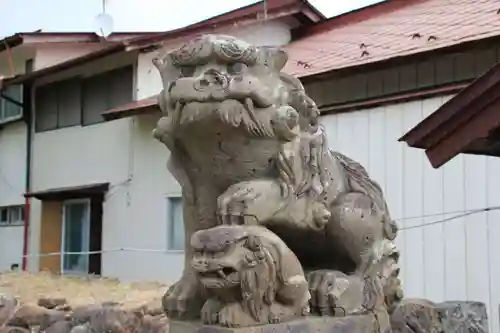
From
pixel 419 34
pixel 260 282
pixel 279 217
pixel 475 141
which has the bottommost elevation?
pixel 260 282

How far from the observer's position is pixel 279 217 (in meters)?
2.79

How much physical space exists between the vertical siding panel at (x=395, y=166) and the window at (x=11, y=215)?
31.1ft

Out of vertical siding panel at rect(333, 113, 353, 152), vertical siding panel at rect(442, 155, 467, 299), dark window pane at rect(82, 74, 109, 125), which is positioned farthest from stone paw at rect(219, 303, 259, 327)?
dark window pane at rect(82, 74, 109, 125)

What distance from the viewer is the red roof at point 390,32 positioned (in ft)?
24.5

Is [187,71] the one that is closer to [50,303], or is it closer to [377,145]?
[50,303]

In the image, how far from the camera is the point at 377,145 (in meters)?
7.31

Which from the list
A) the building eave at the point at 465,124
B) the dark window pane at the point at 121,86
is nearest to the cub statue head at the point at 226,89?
the building eave at the point at 465,124

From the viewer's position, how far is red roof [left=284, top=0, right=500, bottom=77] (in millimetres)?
7480

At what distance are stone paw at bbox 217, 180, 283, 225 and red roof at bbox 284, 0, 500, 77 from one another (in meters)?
4.52

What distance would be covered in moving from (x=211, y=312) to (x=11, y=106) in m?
13.3

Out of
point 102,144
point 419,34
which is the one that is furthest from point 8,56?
point 419,34

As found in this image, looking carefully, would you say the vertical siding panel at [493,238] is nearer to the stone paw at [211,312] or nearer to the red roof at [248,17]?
the stone paw at [211,312]

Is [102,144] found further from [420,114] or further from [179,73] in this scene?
[179,73]

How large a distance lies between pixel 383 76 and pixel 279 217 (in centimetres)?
520
